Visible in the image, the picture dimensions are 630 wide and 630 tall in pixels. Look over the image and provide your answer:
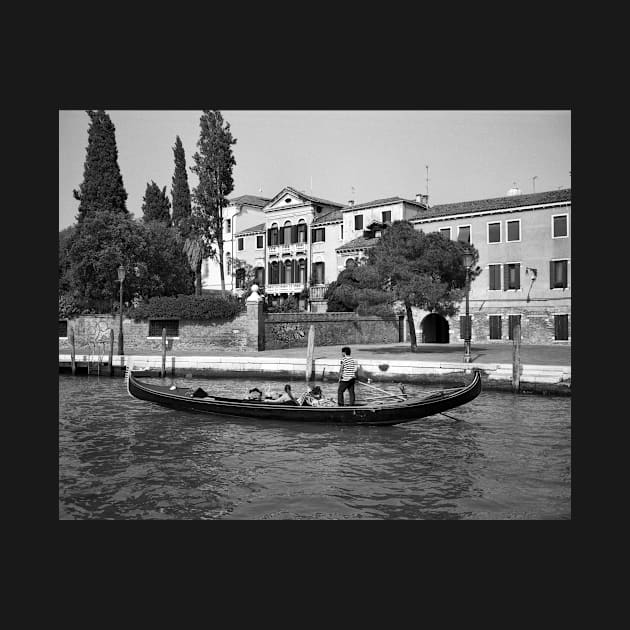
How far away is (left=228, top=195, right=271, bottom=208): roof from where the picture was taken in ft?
104

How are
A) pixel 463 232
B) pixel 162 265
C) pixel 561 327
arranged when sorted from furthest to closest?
1. pixel 463 232
2. pixel 162 265
3. pixel 561 327

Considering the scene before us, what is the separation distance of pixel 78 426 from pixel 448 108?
24.9ft

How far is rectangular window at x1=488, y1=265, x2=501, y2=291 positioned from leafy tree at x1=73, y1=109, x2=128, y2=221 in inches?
551

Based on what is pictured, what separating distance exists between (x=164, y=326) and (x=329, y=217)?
11.2 meters

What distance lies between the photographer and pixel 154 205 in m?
29.6

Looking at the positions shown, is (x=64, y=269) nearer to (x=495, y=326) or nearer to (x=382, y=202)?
(x=382, y=202)

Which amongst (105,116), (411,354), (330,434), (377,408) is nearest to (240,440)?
(330,434)

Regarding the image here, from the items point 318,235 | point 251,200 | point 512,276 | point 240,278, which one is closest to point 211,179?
point 318,235

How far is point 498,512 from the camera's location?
5.41m

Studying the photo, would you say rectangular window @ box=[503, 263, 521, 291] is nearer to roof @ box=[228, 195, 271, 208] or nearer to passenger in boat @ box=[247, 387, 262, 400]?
passenger in boat @ box=[247, 387, 262, 400]

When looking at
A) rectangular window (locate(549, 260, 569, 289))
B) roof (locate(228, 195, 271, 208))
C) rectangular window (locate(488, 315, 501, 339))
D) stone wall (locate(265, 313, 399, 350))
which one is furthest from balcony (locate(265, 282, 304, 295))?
rectangular window (locate(549, 260, 569, 289))

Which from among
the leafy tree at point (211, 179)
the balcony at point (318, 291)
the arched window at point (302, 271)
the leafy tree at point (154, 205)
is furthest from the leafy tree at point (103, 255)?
the arched window at point (302, 271)

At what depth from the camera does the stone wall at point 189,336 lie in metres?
19.0
